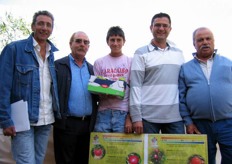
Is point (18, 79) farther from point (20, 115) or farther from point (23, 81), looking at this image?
point (20, 115)

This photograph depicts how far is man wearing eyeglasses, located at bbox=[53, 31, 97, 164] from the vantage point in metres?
2.75

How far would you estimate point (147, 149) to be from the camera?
8.71 ft

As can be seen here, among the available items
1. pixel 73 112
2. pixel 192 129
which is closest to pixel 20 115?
pixel 73 112

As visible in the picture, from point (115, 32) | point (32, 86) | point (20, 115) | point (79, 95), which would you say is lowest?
point (20, 115)

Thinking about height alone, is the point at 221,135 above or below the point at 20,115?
below

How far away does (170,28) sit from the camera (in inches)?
116

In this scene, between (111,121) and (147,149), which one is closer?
(147,149)

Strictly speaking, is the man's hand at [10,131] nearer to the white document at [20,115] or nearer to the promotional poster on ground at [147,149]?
the white document at [20,115]

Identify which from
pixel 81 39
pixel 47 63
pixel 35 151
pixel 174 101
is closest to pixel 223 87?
pixel 174 101

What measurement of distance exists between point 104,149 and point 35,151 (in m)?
0.72

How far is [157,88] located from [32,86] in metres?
1.28

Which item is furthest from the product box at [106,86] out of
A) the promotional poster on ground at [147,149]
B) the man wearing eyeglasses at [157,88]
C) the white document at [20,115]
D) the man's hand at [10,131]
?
the man's hand at [10,131]

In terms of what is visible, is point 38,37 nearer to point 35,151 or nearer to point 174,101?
point 35,151

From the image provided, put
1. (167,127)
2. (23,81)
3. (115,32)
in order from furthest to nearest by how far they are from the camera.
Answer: (115,32), (167,127), (23,81)
